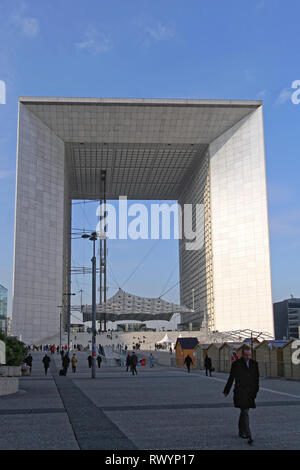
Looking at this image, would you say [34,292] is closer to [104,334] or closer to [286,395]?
[104,334]

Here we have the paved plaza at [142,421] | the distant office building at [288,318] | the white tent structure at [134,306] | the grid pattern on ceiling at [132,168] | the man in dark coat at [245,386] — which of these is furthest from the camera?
the distant office building at [288,318]

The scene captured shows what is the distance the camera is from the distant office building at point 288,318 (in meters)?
159

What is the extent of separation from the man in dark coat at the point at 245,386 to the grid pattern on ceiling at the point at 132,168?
7682 centimetres

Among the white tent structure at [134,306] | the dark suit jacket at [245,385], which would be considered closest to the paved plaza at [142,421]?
the dark suit jacket at [245,385]

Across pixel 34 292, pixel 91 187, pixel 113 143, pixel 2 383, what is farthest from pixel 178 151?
pixel 2 383

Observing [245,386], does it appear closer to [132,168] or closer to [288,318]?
[132,168]

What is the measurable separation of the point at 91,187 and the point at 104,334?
93.5 feet

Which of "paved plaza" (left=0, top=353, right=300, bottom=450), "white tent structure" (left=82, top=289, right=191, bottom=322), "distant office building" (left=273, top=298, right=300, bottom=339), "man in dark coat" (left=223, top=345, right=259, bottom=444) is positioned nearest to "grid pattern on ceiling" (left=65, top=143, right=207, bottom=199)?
"white tent structure" (left=82, top=289, right=191, bottom=322)

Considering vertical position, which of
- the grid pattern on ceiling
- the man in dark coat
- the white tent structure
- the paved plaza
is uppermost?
the grid pattern on ceiling

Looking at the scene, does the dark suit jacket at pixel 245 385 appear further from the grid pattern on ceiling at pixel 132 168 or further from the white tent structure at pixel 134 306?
the white tent structure at pixel 134 306

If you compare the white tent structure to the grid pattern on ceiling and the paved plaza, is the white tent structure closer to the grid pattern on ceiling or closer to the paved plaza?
the grid pattern on ceiling

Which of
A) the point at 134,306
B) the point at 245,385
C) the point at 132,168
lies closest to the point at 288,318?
the point at 134,306

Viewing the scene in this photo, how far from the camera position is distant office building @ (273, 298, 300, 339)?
159375 millimetres

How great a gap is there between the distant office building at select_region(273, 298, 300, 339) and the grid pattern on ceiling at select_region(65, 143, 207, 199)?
68307 mm
